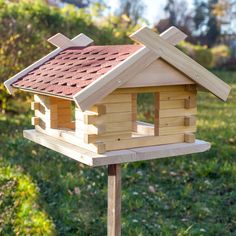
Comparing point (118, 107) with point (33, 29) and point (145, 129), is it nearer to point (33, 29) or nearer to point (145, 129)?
point (145, 129)

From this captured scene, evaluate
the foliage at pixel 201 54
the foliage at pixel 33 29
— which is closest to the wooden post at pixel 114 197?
the foliage at pixel 33 29

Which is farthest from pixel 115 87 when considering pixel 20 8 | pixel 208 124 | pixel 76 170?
pixel 20 8

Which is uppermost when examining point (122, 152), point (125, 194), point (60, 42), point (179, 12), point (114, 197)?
point (179, 12)

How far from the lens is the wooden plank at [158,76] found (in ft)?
6.73

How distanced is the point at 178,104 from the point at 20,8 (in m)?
6.42

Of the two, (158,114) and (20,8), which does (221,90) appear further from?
(20,8)

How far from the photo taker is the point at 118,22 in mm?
10836

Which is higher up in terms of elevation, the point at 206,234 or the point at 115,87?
the point at 115,87

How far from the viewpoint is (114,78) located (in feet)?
6.38

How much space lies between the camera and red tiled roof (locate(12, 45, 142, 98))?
2.07m

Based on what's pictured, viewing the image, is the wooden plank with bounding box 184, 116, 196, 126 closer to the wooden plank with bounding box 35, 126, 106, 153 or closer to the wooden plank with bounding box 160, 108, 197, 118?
the wooden plank with bounding box 160, 108, 197, 118

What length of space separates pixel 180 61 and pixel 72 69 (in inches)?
21.3

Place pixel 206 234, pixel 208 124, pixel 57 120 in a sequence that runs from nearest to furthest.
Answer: pixel 57 120
pixel 206 234
pixel 208 124

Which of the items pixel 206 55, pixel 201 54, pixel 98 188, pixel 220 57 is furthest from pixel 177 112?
pixel 220 57
